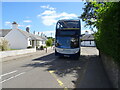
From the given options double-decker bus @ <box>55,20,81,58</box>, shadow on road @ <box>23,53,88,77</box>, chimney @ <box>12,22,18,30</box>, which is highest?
chimney @ <box>12,22,18,30</box>

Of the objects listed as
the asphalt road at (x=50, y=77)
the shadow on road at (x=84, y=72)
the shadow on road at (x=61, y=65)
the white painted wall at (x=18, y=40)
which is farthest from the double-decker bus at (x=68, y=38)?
the white painted wall at (x=18, y=40)

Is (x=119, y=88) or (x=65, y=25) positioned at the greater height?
(x=65, y=25)

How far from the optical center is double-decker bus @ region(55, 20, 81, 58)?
567 inches

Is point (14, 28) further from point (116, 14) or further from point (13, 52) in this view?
point (116, 14)

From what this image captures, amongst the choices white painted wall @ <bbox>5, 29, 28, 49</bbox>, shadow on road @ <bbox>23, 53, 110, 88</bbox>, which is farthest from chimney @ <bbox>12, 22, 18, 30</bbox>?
shadow on road @ <bbox>23, 53, 110, 88</bbox>

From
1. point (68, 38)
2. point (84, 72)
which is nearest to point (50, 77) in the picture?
point (84, 72)

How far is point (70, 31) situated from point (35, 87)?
9797 mm

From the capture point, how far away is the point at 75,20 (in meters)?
15.0

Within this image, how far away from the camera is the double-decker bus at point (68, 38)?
1441cm

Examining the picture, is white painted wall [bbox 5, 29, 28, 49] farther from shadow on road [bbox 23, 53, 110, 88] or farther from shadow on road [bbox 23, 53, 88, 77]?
shadow on road [bbox 23, 53, 110, 88]

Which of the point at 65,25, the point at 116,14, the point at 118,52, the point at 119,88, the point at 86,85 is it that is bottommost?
the point at 86,85

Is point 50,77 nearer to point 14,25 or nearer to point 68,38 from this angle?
point 68,38

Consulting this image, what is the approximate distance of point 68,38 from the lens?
1452 cm

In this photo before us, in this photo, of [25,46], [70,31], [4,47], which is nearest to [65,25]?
[70,31]
